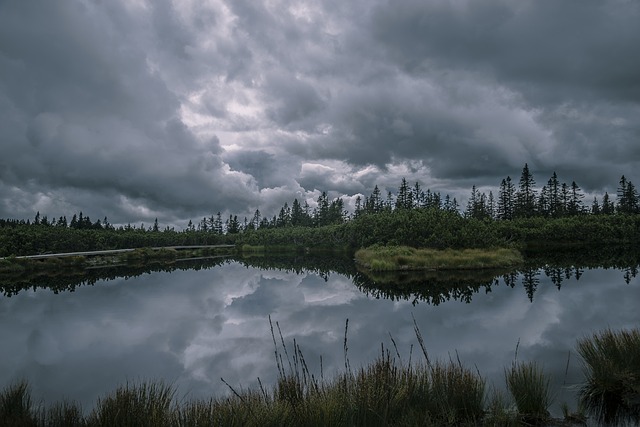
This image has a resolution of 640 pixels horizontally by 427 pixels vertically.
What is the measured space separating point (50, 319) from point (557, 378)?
25761 millimetres

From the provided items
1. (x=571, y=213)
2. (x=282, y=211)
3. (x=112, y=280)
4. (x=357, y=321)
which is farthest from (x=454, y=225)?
(x=282, y=211)

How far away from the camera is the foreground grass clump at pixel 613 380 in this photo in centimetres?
748

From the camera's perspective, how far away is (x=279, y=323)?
771 inches

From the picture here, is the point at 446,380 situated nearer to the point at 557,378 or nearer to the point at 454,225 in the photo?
the point at 557,378

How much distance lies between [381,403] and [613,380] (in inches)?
226

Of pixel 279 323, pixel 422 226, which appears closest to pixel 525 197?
pixel 422 226

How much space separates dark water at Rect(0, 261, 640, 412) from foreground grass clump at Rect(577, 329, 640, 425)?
55cm

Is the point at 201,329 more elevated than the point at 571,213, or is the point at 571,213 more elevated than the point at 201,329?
the point at 571,213

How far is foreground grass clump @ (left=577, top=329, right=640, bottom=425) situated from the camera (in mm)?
7481

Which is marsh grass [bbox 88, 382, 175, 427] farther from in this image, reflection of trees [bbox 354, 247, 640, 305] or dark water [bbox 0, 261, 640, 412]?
reflection of trees [bbox 354, 247, 640, 305]

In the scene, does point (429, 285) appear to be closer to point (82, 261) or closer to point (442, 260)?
point (442, 260)

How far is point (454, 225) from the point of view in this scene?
58.1 m

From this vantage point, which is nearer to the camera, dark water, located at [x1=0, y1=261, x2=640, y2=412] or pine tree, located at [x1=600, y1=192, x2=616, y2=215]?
dark water, located at [x1=0, y1=261, x2=640, y2=412]

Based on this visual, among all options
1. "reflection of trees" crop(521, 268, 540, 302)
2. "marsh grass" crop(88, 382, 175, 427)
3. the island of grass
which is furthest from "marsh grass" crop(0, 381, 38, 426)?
the island of grass
